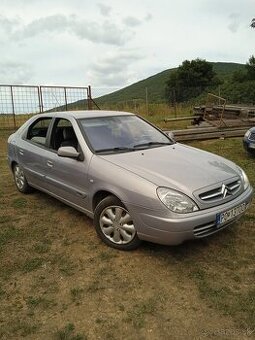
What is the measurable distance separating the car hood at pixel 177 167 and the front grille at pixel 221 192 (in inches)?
3.2

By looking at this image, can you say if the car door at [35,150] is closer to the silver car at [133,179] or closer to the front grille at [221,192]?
the silver car at [133,179]

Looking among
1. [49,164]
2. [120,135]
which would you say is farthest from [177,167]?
[49,164]

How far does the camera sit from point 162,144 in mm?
A: 5090

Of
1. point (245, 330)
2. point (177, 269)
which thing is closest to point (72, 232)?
point (177, 269)

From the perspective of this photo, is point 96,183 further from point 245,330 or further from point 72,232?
point 245,330

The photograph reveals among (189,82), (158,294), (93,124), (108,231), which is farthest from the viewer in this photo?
(189,82)

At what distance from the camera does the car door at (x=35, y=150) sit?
554cm

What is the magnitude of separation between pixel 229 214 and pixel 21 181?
3804mm

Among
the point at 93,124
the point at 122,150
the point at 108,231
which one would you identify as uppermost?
the point at 93,124

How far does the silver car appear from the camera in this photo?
12.2 ft

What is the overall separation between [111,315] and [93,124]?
262 centimetres

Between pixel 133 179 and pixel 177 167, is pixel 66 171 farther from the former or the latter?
pixel 177 167

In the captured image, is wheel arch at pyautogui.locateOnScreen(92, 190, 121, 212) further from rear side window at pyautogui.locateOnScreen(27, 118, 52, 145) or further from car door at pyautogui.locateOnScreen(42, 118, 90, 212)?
rear side window at pyautogui.locateOnScreen(27, 118, 52, 145)

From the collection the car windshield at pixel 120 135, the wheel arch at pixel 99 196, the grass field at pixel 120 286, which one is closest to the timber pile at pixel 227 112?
the car windshield at pixel 120 135
